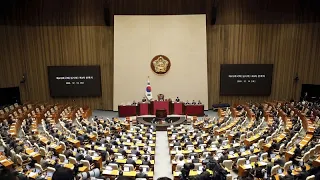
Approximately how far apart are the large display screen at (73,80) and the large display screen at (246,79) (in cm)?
1065

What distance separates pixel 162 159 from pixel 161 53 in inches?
456

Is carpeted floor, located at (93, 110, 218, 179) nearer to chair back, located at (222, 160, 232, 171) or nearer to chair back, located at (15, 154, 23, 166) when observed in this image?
chair back, located at (222, 160, 232, 171)

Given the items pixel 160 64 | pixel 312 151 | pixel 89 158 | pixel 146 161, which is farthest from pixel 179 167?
pixel 160 64

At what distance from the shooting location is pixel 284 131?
1515 centimetres

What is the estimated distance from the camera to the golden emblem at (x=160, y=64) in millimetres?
22734

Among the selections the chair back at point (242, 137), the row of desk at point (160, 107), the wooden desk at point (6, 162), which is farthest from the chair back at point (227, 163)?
the row of desk at point (160, 107)

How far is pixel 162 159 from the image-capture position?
13.0m

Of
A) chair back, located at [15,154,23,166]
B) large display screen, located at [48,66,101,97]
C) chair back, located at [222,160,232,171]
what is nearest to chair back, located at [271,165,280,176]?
chair back, located at [222,160,232,171]

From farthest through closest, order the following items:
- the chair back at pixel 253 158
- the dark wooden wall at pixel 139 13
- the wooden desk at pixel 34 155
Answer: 1. the dark wooden wall at pixel 139 13
2. the wooden desk at pixel 34 155
3. the chair back at pixel 253 158

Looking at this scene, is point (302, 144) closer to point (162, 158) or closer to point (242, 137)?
point (242, 137)

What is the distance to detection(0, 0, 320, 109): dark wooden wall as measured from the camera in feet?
73.9

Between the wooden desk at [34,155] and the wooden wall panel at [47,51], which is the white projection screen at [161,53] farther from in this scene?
the wooden desk at [34,155]

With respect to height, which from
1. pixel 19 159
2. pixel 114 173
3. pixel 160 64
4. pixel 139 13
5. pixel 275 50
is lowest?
pixel 114 173

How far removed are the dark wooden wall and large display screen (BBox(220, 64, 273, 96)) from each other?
0.58 m
